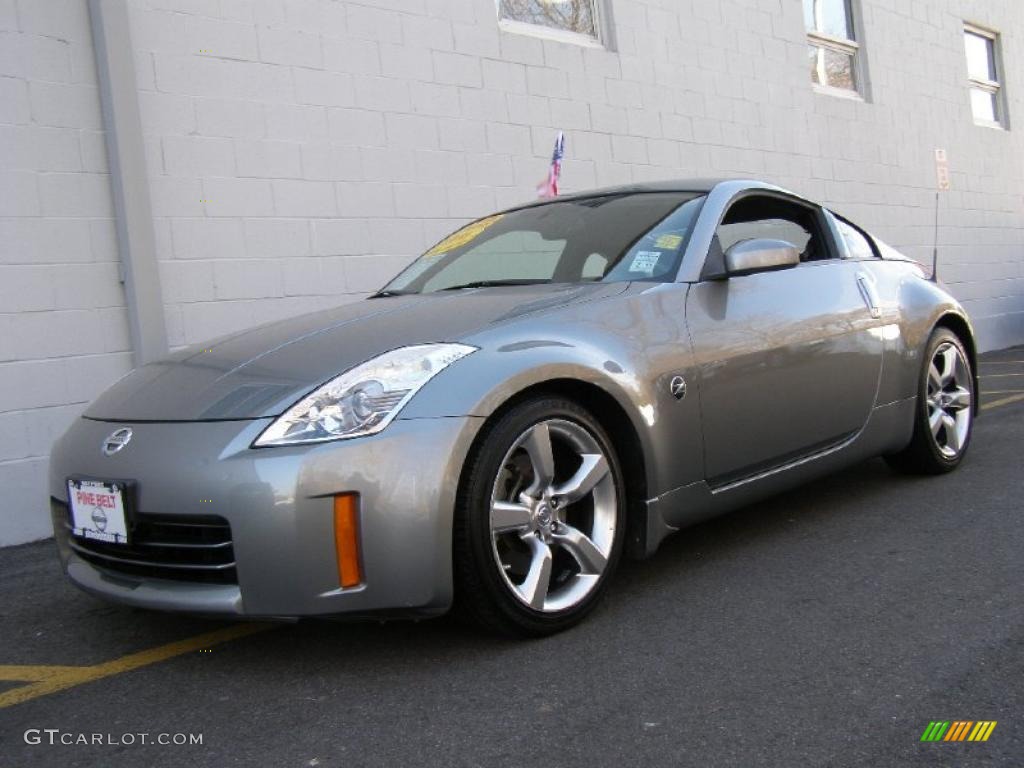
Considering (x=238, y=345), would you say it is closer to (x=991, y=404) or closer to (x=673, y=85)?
(x=991, y=404)

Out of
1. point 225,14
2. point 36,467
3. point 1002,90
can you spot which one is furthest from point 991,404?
point 1002,90

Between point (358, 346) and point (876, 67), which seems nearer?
point (358, 346)

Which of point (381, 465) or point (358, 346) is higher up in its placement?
point (358, 346)

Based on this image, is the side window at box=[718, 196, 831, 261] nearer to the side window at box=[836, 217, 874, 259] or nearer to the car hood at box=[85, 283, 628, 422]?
the side window at box=[836, 217, 874, 259]

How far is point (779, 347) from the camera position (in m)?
3.73

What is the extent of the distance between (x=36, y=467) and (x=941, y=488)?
14.1 feet

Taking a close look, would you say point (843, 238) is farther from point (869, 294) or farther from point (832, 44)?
point (832, 44)

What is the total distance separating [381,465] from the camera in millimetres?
2629

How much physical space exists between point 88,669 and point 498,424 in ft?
4.59

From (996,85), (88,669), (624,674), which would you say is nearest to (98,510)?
(88,669)

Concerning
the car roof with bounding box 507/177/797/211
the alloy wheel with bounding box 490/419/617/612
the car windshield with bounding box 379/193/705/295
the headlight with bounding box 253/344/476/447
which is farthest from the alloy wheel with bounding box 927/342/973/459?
the headlight with bounding box 253/344/476/447

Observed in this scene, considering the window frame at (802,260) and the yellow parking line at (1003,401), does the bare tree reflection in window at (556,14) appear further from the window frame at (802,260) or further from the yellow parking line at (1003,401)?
the yellow parking line at (1003,401)

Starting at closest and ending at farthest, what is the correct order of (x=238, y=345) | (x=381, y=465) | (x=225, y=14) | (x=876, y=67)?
(x=381, y=465) < (x=238, y=345) < (x=225, y=14) < (x=876, y=67)

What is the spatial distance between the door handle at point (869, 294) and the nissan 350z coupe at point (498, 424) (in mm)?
17
